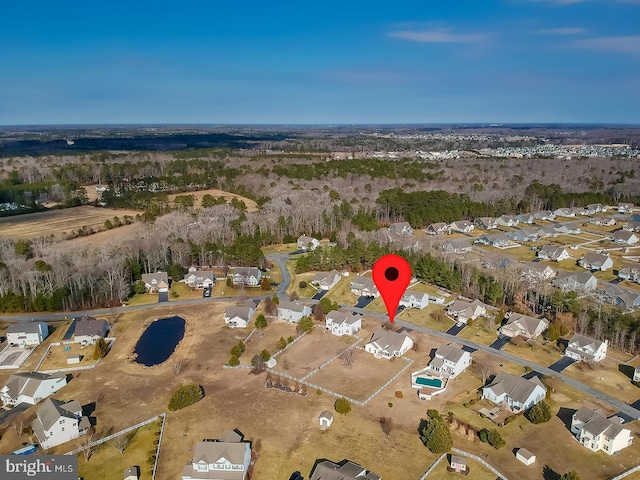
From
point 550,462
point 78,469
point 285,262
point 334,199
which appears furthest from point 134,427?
point 334,199

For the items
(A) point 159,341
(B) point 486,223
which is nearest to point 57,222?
(A) point 159,341

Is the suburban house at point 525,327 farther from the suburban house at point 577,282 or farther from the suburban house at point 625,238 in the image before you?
the suburban house at point 625,238

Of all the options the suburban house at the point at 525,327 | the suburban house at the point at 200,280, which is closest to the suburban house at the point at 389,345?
the suburban house at the point at 525,327

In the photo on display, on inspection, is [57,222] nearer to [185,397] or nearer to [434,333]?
[185,397]

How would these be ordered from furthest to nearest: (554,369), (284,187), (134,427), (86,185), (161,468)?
(86,185) < (284,187) < (554,369) < (134,427) < (161,468)

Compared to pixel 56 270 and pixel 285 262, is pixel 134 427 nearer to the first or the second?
pixel 56 270

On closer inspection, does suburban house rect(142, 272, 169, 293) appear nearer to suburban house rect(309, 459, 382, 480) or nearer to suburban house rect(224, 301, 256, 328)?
suburban house rect(224, 301, 256, 328)

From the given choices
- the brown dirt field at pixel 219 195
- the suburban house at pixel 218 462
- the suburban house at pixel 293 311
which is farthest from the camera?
the brown dirt field at pixel 219 195
